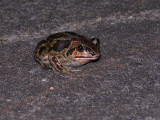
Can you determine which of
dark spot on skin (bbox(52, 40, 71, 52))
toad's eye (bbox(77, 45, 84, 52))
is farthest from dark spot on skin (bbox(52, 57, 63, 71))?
toad's eye (bbox(77, 45, 84, 52))

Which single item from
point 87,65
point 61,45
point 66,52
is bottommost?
point 87,65

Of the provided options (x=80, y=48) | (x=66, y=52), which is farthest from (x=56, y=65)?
(x=80, y=48)

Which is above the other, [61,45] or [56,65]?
[61,45]

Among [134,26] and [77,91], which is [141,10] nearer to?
[134,26]

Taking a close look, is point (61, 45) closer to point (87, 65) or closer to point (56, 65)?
point (56, 65)

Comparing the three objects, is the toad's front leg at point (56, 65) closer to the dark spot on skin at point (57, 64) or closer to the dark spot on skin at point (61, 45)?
the dark spot on skin at point (57, 64)

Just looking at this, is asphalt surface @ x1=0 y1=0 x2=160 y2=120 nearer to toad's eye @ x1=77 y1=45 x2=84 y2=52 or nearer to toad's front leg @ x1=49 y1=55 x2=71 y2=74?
toad's front leg @ x1=49 y1=55 x2=71 y2=74
